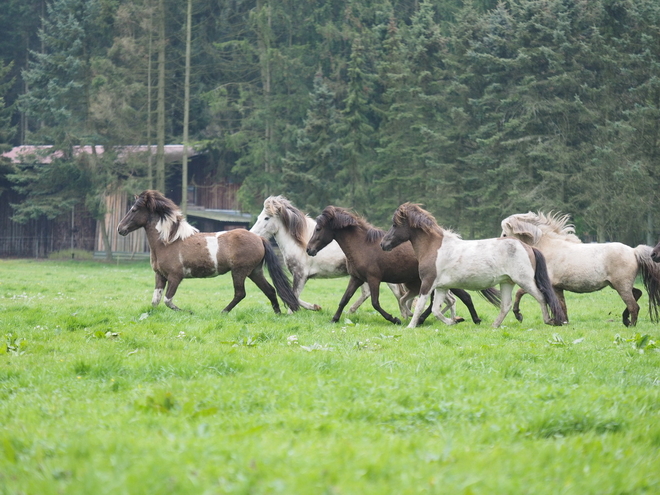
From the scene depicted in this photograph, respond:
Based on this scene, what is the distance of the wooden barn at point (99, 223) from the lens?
4206cm

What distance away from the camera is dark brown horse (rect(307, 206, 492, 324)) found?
39.2 ft

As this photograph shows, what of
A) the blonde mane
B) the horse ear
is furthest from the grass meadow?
the horse ear

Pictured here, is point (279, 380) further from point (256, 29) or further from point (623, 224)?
point (256, 29)

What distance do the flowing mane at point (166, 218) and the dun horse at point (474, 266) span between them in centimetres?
373

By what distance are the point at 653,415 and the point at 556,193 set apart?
2569 centimetres

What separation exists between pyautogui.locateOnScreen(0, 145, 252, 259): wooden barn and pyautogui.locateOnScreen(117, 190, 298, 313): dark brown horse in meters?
29.5

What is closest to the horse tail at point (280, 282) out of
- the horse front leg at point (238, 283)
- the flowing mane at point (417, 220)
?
the horse front leg at point (238, 283)

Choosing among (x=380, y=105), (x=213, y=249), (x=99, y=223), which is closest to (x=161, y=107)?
(x=99, y=223)

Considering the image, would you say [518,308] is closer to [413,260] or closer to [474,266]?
[413,260]

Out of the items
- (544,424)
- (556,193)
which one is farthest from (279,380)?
(556,193)

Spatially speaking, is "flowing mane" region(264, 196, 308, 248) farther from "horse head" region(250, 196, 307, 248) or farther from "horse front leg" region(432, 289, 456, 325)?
"horse front leg" region(432, 289, 456, 325)

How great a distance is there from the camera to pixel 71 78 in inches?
1629

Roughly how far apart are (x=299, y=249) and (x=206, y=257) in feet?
6.38

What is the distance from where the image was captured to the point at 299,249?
13391mm
